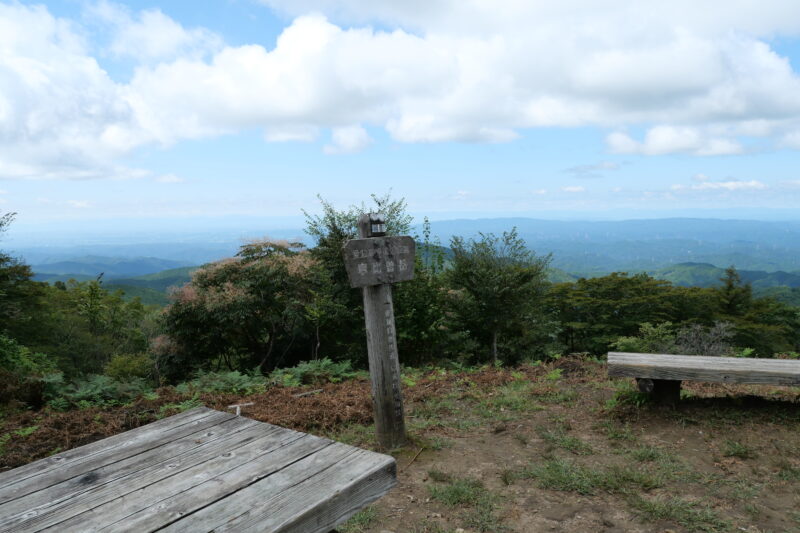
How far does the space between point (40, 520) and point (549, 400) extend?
5506 millimetres

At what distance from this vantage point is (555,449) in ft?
15.0

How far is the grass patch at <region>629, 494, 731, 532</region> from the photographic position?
10.4 ft

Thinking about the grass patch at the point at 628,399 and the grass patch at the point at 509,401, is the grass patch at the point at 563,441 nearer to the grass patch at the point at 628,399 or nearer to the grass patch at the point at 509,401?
the grass patch at the point at 509,401

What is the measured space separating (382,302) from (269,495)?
2676mm

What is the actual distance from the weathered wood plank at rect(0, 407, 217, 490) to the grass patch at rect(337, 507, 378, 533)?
137 centimetres

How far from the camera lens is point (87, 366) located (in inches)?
1190

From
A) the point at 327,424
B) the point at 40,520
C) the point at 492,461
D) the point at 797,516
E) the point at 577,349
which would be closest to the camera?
the point at 40,520

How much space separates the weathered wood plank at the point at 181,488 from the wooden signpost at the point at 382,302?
6.84 feet

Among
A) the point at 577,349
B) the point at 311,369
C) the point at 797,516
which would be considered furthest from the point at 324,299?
the point at 577,349

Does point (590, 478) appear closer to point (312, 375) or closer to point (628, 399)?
point (628, 399)

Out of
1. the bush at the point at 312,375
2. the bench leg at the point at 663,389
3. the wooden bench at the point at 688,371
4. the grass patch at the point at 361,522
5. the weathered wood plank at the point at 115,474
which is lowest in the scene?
the bush at the point at 312,375

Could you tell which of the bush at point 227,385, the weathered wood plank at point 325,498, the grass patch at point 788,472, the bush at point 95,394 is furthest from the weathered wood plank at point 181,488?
the bush at point 95,394

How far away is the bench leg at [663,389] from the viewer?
5.32 m

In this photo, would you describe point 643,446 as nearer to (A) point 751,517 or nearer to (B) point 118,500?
(A) point 751,517
